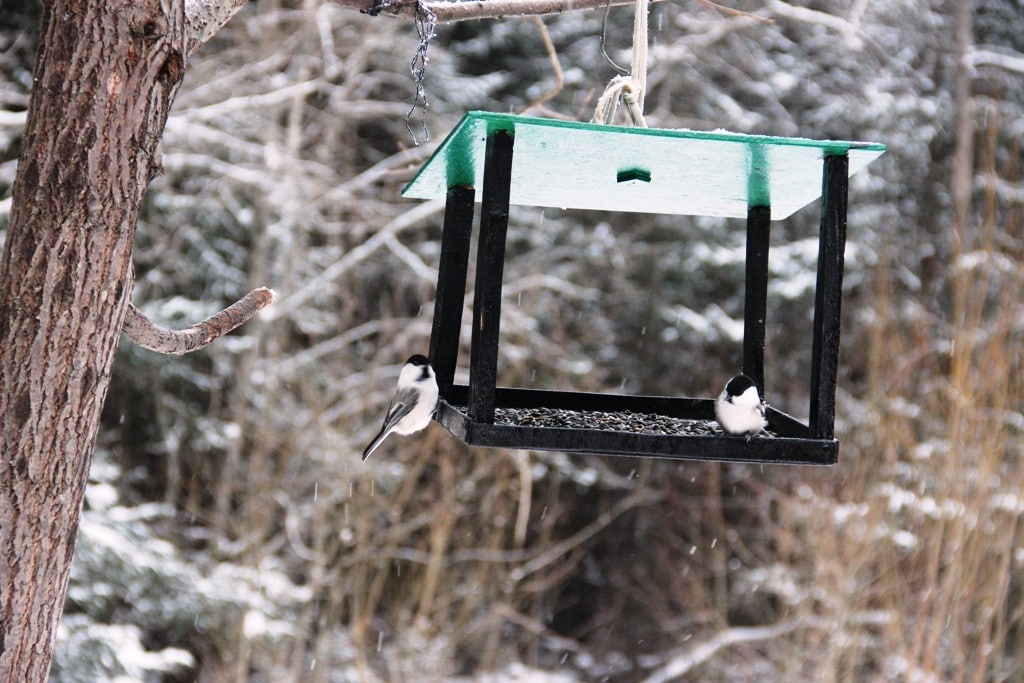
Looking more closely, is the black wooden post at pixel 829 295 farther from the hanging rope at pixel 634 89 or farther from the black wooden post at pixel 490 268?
the black wooden post at pixel 490 268

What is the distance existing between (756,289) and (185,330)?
1.41 m

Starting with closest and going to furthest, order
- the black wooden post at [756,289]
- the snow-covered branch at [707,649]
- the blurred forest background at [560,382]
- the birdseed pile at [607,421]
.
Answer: the birdseed pile at [607,421]
the black wooden post at [756,289]
the blurred forest background at [560,382]
the snow-covered branch at [707,649]

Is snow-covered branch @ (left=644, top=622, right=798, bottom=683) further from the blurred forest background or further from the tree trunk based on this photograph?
the tree trunk

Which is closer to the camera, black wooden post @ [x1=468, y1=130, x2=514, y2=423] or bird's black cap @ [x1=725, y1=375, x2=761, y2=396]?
black wooden post @ [x1=468, y1=130, x2=514, y2=423]

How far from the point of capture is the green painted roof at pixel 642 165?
173 cm

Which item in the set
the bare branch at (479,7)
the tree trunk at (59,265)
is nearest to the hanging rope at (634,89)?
the bare branch at (479,7)

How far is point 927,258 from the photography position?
22.9ft

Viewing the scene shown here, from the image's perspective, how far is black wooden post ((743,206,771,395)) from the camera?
96.8 inches

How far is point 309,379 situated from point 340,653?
173 cm

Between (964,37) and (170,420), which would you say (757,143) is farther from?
(964,37)

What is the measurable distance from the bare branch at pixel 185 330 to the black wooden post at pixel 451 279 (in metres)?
0.64

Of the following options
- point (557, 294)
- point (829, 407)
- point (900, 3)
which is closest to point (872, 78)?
point (900, 3)

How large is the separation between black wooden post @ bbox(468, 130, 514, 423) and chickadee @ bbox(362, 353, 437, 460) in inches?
17.0

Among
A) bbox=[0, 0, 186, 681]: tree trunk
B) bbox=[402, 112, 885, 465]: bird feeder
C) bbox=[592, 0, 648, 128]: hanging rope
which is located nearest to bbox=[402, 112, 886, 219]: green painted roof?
bbox=[402, 112, 885, 465]: bird feeder
